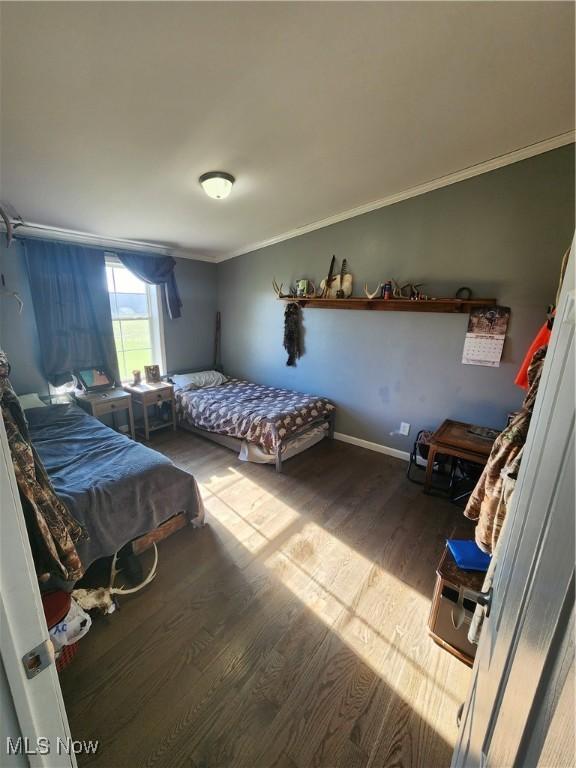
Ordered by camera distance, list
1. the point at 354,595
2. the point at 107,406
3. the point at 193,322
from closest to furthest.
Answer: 1. the point at 354,595
2. the point at 107,406
3. the point at 193,322

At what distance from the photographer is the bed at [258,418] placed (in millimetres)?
2906

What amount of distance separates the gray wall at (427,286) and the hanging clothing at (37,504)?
2.82m

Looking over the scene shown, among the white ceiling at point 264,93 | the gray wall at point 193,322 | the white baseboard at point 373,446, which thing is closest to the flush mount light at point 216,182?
the white ceiling at point 264,93

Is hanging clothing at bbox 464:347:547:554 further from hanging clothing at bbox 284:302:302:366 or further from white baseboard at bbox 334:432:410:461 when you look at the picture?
hanging clothing at bbox 284:302:302:366

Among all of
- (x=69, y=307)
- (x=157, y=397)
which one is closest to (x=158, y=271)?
(x=69, y=307)

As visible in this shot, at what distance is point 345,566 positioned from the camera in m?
1.83

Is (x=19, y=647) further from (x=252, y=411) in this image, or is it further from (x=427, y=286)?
(x=427, y=286)

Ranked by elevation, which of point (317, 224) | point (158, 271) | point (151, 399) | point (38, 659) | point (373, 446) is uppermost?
point (317, 224)

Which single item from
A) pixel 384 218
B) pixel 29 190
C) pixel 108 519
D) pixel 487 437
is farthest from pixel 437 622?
pixel 29 190

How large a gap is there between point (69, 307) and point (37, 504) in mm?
2733

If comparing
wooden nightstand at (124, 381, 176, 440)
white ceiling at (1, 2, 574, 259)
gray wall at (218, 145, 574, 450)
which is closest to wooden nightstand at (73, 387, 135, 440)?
wooden nightstand at (124, 381, 176, 440)

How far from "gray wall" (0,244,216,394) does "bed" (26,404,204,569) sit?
3.03ft

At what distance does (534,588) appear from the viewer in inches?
18.3

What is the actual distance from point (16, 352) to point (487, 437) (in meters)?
4.34
